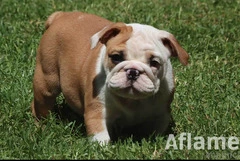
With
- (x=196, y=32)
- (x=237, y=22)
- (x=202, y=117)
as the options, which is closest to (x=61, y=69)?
(x=202, y=117)

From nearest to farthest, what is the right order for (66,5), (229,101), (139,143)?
(139,143), (229,101), (66,5)

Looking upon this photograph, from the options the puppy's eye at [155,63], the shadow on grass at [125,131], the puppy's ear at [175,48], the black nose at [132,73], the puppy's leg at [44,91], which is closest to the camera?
the black nose at [132,73]

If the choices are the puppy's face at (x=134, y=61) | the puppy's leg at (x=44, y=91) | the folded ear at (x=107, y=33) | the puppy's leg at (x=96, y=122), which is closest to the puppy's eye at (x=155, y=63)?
the puppy's face at (x=134, y=61)

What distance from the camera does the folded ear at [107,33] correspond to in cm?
493

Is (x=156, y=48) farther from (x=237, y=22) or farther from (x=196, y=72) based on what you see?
(x=237, y=22)

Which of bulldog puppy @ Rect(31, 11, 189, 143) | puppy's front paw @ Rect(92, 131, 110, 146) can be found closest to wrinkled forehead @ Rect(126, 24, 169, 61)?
bulldog puppy @ Rect(31, 11, 189, 143)

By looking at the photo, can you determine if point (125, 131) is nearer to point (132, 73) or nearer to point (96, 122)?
point (96, 122)

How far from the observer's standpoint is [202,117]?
5.52 metres

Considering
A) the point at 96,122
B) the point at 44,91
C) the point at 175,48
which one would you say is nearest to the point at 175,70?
the point at 44,91

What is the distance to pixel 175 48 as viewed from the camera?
16.2 ft

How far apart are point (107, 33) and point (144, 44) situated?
0.32 m

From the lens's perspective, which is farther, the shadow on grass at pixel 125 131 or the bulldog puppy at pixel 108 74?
the shadow on grass at pixel 125 131

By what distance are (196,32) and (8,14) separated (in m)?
2.12

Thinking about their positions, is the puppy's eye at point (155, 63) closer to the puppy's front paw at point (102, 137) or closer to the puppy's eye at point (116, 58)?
the puppy's eye at point (116, 58)
